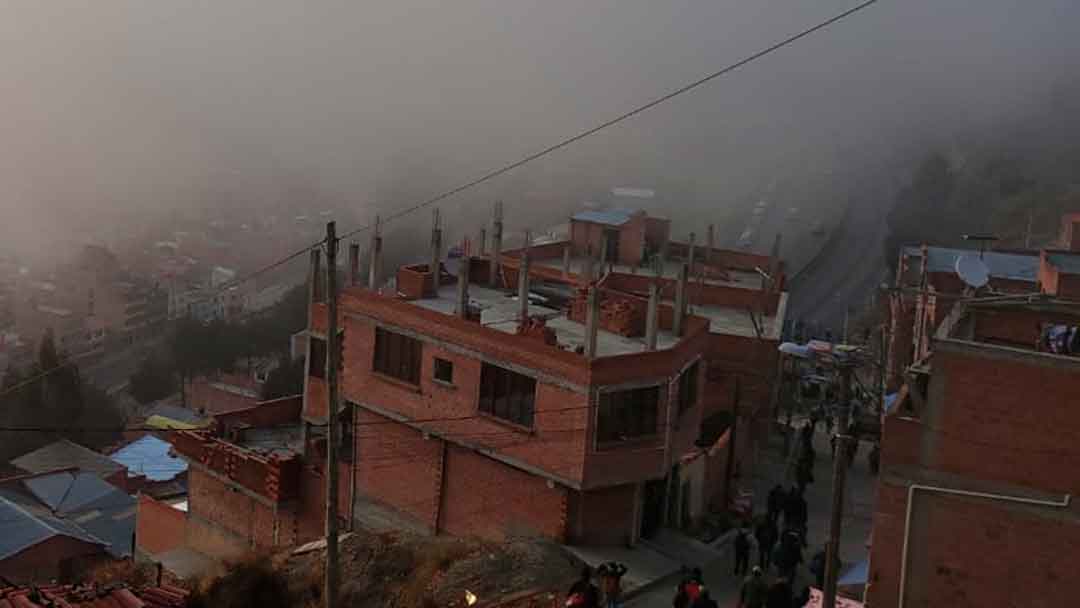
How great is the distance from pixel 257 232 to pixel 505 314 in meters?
118

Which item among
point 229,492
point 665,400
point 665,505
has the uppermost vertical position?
point 665,400

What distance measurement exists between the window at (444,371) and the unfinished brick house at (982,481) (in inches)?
311

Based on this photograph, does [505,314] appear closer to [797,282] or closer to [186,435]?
[186,435]

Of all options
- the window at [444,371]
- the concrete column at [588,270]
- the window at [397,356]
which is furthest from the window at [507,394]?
the concrete column at [588,270]

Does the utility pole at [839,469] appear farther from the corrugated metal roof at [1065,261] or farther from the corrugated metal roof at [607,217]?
the corrugated metal roof at [607,217]

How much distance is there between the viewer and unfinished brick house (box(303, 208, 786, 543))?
51.4 ft

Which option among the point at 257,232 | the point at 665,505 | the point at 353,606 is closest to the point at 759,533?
the point at 665,505

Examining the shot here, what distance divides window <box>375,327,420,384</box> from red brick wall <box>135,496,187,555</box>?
249 inches

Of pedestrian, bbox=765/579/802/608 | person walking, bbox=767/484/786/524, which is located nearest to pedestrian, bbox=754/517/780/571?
person walking, bbox=767/484/786/524

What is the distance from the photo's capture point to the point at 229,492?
19750mm

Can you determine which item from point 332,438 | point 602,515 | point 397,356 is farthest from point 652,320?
point 332,438

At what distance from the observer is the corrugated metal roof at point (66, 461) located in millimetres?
33750

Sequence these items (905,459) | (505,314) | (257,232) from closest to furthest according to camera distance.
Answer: (905,459), (505,314), (257,232)

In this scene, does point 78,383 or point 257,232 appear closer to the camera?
point 78,383
